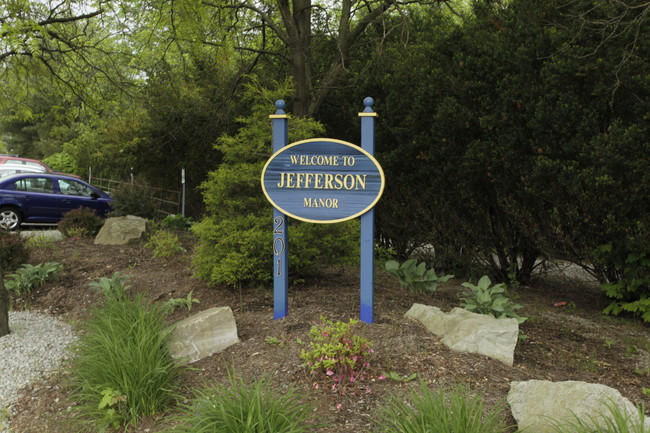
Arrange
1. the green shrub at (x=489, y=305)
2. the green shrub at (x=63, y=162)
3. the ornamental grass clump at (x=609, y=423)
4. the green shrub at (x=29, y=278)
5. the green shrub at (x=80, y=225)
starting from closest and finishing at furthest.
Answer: the ornamental grass clump at (x=609, y=423)
the green shrub at (x=489, y=305)
the green shrub at (x=29, y=278)
the green shrub at (x=80, y=225)
the green shrub at (x=63, y=162)

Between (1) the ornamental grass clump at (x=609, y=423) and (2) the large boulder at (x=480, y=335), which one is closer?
(1) the ornamental grass clump at (x=609, y=423)

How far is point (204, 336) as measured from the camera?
4.52 meters

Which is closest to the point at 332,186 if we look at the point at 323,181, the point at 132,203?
the point at 323,181

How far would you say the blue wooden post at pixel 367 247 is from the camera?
4.81 metres

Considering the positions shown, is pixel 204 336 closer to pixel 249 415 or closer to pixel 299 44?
pixel 249 415

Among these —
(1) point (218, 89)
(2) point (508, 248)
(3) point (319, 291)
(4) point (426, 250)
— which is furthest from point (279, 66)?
(3) point (319, 291)

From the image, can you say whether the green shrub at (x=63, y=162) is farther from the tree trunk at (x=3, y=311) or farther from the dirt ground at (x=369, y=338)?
the tree trunk at (x=3, y=311)

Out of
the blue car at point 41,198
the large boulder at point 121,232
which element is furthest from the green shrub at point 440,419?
the blue car at point 41,198

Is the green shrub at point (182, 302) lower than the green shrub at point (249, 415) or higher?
lower

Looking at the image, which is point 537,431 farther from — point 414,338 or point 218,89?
point 218,89

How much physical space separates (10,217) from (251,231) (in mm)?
9770

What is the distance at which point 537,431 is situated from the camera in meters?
3.04

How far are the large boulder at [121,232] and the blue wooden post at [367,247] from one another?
6.57m

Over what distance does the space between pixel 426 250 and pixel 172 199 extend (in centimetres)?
956
